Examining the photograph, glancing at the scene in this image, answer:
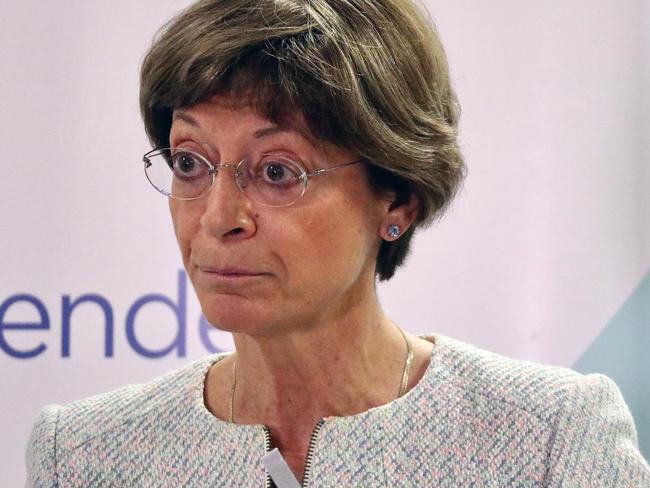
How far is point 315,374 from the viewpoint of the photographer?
1601 mm

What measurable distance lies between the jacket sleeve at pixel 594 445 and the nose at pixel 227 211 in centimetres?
54

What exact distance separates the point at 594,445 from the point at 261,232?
1.86ft

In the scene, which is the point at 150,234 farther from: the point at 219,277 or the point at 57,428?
the point at 219,277

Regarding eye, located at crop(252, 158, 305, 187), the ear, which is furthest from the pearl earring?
eye, located at crop(252, 158, 305, 187)

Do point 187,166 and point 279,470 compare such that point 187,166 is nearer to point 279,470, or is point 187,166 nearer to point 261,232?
point 261,232

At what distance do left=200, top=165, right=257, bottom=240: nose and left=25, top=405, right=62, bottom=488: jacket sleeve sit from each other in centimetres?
48

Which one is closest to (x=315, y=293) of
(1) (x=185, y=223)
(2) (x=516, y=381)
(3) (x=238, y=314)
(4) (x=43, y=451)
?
(3) (x=238, y=314)

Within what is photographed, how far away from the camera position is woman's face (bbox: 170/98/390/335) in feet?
4.76

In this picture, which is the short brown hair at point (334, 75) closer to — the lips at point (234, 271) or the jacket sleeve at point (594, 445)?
the lips at point (234, 271)

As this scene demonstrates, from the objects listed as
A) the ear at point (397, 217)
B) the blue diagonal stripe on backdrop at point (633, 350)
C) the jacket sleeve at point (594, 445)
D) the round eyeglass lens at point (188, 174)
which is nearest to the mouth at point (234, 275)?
the round eyeglass lens at point (188, 174)

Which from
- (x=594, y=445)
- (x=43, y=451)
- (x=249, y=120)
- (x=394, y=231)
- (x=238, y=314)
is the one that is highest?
(x=249, y=120)

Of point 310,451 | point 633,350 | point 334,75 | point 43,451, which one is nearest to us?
point 334,75

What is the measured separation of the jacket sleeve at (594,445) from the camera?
1470 millimetres

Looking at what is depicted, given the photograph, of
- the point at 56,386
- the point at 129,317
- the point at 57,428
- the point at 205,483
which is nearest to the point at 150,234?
the point at 129,317
